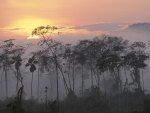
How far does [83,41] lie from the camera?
222ft

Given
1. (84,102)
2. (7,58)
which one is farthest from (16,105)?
(7,58)

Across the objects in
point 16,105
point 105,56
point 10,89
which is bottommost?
point 10,89

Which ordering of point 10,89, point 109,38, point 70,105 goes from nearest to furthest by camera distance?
point 70,105 → point 109,38 → point 10,89

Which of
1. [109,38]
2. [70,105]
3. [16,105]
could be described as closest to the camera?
[16,105]

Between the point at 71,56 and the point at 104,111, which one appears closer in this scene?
the point at 104,111

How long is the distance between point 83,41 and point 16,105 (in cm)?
3386

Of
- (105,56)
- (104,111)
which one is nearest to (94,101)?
(104,111)

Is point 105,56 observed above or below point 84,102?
above

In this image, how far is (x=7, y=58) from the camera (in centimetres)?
7356

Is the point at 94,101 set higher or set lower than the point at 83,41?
lower

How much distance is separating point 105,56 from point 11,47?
19.5m

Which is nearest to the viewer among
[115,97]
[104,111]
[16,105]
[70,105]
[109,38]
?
[16,105]

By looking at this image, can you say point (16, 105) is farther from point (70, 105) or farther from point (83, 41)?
point (83, 41)

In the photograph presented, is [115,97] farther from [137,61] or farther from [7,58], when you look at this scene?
[7,58]
